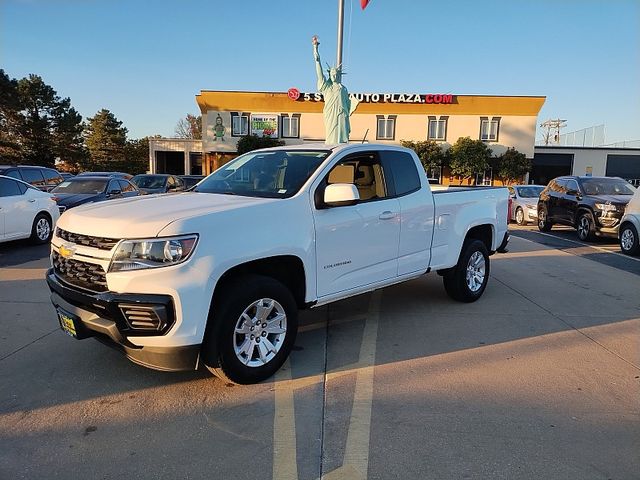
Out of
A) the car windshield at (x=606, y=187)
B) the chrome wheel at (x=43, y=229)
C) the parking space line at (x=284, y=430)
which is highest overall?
the car windshield at (x=606, y=187)

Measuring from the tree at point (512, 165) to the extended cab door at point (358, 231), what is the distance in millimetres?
36374

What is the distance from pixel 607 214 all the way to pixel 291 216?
1124cm

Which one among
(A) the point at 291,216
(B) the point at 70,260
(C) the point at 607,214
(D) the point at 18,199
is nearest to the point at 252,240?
(A) the point at 291,216

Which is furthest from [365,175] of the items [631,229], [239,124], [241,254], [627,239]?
[239,124]

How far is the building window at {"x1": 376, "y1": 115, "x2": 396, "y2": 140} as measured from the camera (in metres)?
38.8

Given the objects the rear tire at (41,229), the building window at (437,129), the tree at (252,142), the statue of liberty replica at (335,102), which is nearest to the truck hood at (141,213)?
the rear tire at (41,229)

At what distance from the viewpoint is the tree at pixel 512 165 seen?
37.9 metres

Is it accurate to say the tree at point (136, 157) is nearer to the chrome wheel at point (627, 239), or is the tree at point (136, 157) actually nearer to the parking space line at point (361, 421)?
the chrome wheel at point (627, 239)

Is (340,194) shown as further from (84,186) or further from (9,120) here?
(9,120)

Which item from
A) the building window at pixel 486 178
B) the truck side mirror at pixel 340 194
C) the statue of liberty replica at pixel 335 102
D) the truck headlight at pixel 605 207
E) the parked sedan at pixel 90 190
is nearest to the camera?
the truck side mirror at pixel 340 194

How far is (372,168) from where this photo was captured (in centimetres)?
501

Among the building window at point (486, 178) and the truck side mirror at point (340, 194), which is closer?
the truck side mirror at point (340, 194)

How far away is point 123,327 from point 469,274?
439cm

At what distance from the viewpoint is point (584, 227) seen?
12.9 meters
